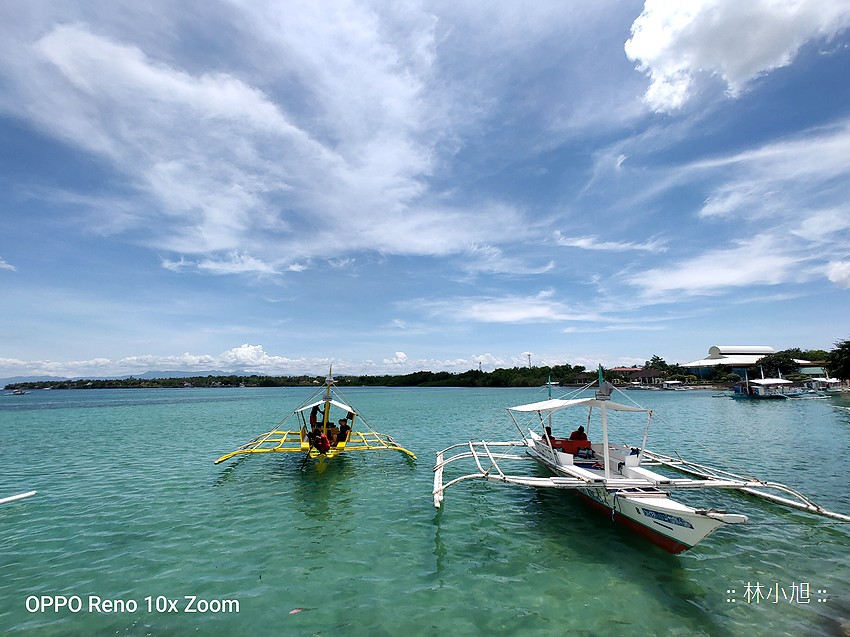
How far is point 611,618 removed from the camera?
6531 millimetres

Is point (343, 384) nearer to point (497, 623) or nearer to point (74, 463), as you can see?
point (74, 463)

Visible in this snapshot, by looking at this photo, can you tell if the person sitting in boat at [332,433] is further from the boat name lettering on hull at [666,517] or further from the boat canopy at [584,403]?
the boat name lettering on hull at [666,517]

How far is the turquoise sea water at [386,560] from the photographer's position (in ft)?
21.4

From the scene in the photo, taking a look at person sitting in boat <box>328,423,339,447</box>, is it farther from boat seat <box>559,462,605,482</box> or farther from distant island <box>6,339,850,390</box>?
distant island <box>6,339,850,390</box>

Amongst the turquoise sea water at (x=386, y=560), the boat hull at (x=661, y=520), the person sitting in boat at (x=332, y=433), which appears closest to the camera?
the turquoise sea water at (x=386, y=560)

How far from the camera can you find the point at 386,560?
8.63m

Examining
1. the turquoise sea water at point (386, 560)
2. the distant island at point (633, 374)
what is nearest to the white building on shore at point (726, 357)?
the distant island at point (633, 374)

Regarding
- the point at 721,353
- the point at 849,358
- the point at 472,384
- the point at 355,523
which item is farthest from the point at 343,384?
the point at 355,523

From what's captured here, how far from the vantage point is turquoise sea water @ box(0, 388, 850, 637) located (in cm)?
654

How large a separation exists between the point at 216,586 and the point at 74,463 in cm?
1795

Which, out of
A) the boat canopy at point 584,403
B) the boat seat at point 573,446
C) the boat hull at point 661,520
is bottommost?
the boat hull at point 661,520

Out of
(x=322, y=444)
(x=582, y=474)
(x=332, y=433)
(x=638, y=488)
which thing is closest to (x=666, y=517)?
(x=638, y=488)

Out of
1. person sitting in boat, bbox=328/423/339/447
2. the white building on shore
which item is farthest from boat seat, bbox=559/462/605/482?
the white building on shore

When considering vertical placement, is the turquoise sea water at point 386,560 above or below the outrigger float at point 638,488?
below
